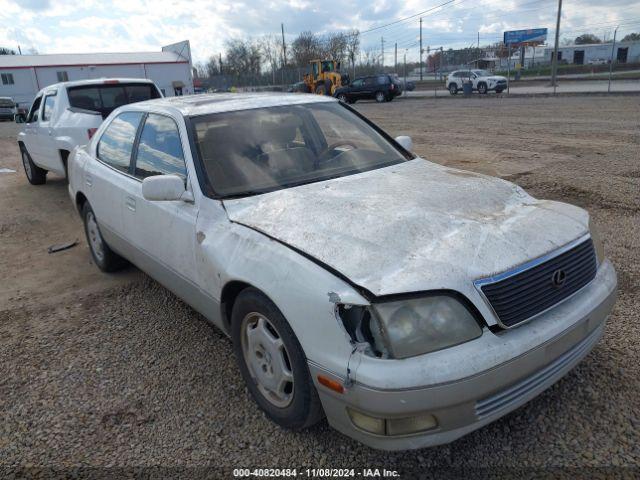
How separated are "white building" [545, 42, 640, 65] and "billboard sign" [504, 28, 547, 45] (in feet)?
7.37

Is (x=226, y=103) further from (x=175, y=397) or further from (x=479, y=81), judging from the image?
(x=479, y=81)

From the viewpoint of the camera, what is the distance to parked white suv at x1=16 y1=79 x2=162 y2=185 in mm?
7621

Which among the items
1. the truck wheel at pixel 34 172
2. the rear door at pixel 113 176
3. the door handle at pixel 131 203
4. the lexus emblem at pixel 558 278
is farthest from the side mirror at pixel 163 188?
the truck wheel at pixel 34 172

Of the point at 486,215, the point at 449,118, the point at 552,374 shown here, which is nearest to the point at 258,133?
the point at 486,215

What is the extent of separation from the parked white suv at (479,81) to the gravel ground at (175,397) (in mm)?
26560

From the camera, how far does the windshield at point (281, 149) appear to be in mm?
3141

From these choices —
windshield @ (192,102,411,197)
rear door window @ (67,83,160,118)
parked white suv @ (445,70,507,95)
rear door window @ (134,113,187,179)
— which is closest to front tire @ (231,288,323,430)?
windshield @ (192,102,411,197)

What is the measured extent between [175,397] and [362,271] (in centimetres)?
151

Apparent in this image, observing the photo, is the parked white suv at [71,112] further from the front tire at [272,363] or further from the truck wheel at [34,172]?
the front tire at [272,363]

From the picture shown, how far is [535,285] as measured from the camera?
7.25 ft

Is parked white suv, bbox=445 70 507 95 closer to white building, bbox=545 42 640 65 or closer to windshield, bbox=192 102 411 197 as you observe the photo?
white building, bbox=545 42 640 65

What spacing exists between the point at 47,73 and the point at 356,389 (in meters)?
42.0

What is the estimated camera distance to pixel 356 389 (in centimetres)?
199

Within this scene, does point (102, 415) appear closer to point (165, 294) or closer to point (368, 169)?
point (165, 294)
